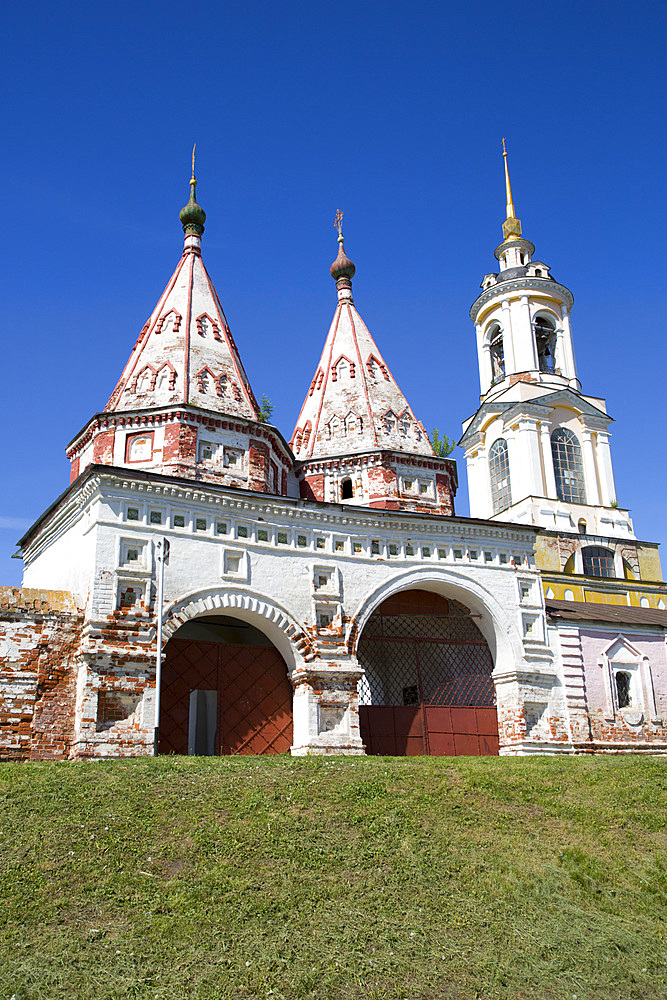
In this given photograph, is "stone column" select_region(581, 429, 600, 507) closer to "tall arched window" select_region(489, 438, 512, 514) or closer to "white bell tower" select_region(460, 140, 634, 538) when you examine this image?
"white bell tower" select_region(460, 140, 634, 538)

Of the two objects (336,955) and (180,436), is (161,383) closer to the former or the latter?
(180,436)

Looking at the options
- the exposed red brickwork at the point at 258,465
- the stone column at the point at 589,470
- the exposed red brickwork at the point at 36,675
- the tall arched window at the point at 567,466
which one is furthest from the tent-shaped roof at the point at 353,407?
the stone column at the point at 589,470

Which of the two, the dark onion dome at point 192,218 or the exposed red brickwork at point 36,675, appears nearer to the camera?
the exposed red brickwork at point 36,675

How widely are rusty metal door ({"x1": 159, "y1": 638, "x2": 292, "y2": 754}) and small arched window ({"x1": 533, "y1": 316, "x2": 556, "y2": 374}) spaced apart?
18.8 metres

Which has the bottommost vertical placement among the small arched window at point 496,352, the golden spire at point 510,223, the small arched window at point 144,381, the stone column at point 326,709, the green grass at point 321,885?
the green grass at point 321,885

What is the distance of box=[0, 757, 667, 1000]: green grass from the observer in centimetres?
608

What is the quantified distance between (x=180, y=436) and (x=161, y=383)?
4.97 feet

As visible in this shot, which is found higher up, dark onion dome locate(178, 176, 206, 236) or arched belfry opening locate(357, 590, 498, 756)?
dark onion dome locate(178, 176, 206, 236)

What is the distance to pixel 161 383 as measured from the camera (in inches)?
664

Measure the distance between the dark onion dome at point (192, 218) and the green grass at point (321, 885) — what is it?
13.6 meters

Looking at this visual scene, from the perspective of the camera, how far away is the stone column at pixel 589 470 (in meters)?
27.5

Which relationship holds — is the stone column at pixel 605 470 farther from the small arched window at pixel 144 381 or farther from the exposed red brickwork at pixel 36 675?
the exposed red brickwork at pixel 36 675

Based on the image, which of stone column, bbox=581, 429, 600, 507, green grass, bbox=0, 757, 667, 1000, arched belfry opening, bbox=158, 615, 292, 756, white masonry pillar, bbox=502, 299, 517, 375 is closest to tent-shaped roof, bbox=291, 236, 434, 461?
arched belfry opening, bbox=158, 615, 292, 756

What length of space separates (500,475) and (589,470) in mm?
2791
